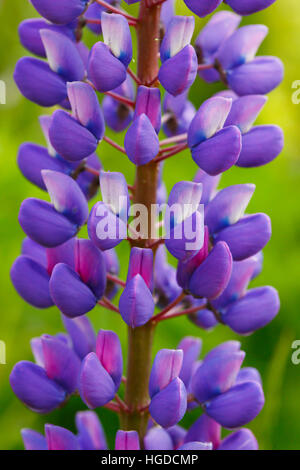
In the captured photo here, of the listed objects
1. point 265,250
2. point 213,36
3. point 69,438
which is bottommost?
point 265,250

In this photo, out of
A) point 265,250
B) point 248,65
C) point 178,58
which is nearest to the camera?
point 178,58

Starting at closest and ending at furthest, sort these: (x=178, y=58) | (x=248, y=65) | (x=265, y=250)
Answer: (x=178, y=58)
(x=248, y=65)
(x=265, y=250)

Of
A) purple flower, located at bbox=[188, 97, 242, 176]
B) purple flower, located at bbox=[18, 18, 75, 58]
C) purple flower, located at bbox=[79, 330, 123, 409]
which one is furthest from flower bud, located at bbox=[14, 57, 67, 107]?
purple flower, located at bbox=[79, 330, 123, 409]

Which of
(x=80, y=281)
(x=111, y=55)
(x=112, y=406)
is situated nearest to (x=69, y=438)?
(x=112, y=406)

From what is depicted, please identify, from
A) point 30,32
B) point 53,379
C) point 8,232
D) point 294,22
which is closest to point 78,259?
point 53,379

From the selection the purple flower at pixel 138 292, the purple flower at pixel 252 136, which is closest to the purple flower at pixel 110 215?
the purple flower at pixel 138 292

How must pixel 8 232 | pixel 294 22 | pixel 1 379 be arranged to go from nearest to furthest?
pixel 1 379 < pixel 8 232 < pixel 294 22

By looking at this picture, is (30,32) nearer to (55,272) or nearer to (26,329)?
(55,272)

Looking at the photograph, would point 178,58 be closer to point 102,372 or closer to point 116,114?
point 116,114
